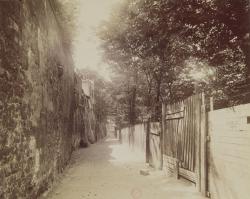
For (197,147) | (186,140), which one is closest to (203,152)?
(197,147)

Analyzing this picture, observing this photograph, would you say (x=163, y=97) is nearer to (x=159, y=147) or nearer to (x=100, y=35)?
(x=100, y=35)

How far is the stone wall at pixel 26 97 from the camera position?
5109 millimetres

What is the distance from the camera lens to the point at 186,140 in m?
9.00

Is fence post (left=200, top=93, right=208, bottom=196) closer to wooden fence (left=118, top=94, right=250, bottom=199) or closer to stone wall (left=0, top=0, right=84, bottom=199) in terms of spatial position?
wooden fence (left=118, top=94, right=250, bottom=199)

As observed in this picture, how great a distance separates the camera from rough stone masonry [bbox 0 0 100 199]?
5.11m

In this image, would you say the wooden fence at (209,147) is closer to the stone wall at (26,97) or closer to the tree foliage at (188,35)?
the tree foliage at (188,35)

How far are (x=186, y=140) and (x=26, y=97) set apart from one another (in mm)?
4657

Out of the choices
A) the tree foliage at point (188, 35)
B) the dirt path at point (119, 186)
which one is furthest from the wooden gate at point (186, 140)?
the tree foliage at point (188, 35)

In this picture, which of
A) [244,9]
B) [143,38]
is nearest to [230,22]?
[244,9]

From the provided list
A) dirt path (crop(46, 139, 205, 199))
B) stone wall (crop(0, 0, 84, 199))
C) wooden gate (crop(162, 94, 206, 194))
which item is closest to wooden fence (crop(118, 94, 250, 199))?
wooden gate (crop(162, 94, 206, 194))

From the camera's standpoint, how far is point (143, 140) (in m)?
18.5

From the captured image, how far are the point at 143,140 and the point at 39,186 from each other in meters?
11.4

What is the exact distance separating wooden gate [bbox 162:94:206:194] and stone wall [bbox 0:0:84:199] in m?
3.77

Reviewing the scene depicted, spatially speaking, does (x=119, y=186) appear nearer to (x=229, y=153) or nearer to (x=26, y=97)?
(x=229, y=153)
